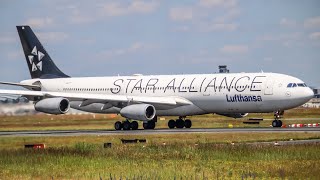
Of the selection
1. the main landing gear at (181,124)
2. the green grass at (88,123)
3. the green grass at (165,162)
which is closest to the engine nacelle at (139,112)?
the main landing gear at (181,124)

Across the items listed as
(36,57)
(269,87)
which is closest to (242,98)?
(269,87)

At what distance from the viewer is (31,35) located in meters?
74.6

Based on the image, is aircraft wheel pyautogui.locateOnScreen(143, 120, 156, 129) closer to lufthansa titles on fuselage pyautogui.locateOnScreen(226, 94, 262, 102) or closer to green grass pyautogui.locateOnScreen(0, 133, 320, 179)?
lufthansa titles on fuselage pyautogui.locateOnScreen(226, 94, 262, 102)

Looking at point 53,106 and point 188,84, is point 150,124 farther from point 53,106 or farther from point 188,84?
point 53,106

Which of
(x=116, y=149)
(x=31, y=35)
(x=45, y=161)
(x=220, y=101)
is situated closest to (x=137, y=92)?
(x=220, y=101)

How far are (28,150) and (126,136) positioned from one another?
15.0m

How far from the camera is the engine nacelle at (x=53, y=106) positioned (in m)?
60.3

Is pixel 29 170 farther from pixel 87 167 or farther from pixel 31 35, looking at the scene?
pixel 31 35

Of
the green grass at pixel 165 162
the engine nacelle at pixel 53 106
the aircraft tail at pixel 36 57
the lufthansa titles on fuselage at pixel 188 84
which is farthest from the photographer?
the aircraft tail at pixel 36 57

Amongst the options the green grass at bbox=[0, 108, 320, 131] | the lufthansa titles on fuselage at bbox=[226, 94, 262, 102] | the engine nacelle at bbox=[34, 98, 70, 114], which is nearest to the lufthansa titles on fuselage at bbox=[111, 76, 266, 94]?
the lufthansa titles on fuselage at bbox=[226, 94, 262, 102]

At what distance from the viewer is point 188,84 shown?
6266 cm

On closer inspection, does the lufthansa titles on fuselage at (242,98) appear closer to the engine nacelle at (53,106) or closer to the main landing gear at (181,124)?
the main landing gear at (181,124)

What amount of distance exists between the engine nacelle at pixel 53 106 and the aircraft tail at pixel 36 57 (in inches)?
514

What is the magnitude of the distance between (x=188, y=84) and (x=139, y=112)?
5734mm
